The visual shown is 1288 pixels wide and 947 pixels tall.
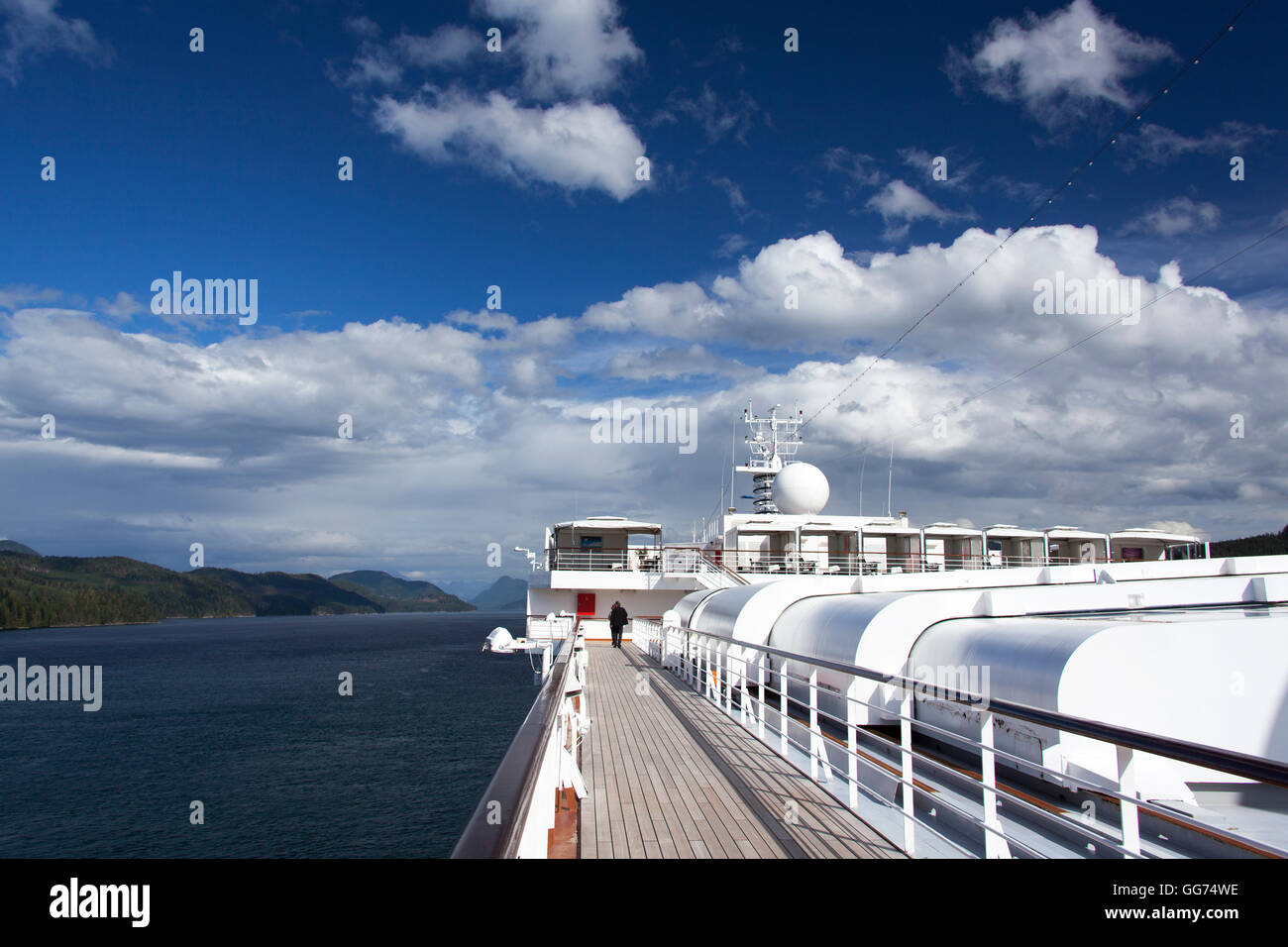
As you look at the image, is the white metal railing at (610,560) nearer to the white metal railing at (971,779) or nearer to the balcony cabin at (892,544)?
the balcony cabin at (892,544)

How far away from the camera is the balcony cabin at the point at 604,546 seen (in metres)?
30.5

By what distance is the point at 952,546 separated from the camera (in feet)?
122

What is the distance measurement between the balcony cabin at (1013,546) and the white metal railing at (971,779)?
26.6 meters

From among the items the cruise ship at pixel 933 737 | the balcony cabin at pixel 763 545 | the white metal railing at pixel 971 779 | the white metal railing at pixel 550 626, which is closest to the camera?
the white metal railing at pixel 971 779

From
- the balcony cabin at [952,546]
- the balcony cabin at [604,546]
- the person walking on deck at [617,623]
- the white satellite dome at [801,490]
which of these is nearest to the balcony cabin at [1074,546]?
the balcony cabin at [952,546]

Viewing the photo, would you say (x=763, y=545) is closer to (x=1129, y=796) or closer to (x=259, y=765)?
(x=259, y=765)

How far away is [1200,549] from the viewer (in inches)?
1693

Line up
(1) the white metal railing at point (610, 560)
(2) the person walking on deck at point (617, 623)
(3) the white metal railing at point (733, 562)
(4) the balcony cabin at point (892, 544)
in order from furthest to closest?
1. (4) the balcony cabin at point (892, 544)
2. (1) the white metal railing at point (610, 560)
3. (3) the white metal railing at point (733, 562)
4. (2) the person walking on deck at point (617, 623)

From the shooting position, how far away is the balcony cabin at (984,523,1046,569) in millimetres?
36656

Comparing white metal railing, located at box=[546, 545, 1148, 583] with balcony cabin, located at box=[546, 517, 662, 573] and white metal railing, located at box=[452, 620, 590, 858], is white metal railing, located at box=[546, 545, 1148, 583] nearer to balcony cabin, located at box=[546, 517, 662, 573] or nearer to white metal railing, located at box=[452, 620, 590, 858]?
balcony cabin, located at box=[546, 517, 662, 573]

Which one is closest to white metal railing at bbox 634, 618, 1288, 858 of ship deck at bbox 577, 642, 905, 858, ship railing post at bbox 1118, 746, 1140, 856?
ship railing post at bbox 1118, 746, 1140, 856

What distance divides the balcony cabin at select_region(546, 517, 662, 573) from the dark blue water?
23.0ft
